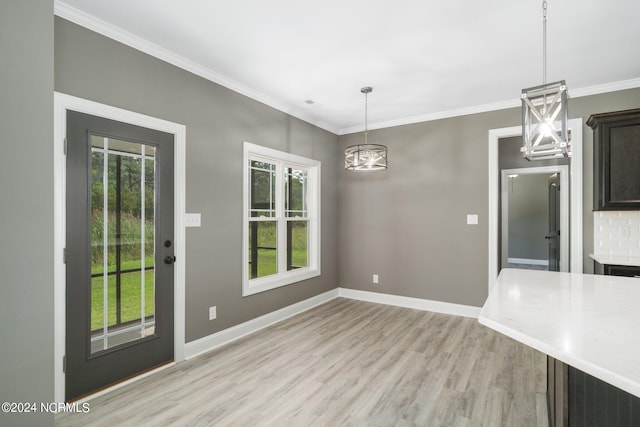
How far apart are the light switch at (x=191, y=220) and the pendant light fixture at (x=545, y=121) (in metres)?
2.69

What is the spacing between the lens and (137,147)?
267 cm

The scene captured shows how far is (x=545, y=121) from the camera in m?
1.70

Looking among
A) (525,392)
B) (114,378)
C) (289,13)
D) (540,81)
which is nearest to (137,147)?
(289,13)

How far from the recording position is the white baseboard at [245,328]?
308 cm

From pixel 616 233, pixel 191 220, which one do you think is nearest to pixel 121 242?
pixel 191 220

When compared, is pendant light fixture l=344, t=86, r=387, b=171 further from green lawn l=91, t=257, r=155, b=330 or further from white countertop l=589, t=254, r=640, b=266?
white countertop l=589, t=254, r=640, b=266

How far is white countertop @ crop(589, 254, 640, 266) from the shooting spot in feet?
10.2

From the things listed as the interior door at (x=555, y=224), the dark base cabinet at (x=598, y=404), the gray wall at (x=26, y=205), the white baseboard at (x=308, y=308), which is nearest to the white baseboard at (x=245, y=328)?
the white baseboard at (x=308, y=308)

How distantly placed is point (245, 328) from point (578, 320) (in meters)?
3.12

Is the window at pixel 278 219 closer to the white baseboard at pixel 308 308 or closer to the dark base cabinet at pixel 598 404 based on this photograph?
the white baseboard at pixel 308 308

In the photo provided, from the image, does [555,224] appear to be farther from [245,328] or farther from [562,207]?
[245,328]

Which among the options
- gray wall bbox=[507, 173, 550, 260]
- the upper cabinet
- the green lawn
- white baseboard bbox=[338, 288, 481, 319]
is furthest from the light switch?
gray wall bbox=[507, 173, 550, 260]

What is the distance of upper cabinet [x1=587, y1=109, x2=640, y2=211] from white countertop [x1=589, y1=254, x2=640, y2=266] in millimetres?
521

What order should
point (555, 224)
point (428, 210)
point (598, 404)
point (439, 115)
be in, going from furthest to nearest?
point (555, 224), point (428, 210), point (439, 115), point (598, 404)
